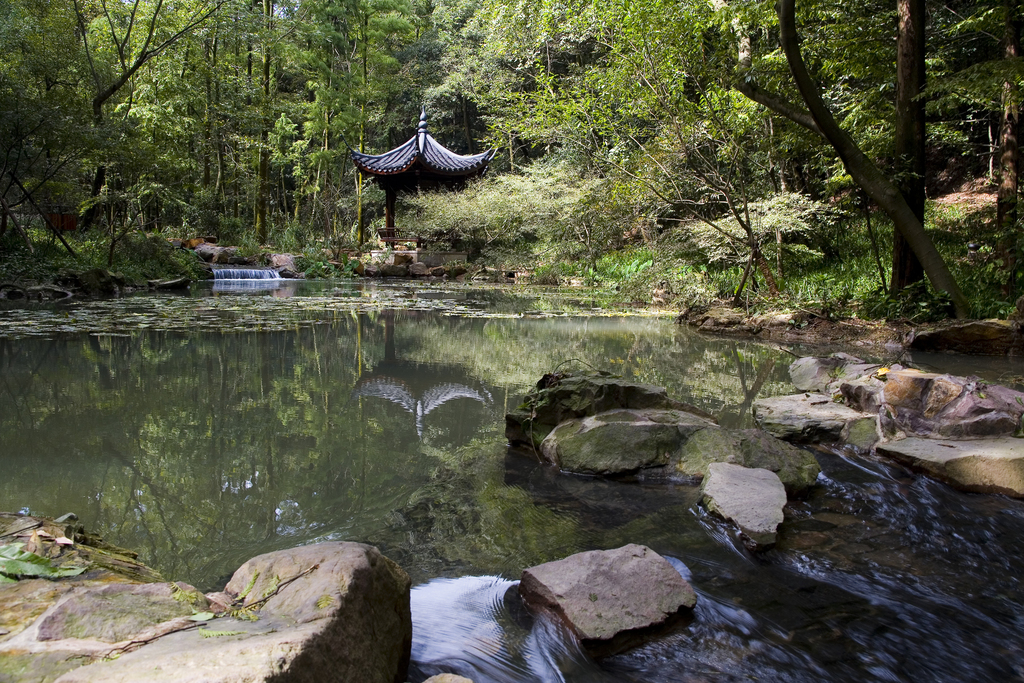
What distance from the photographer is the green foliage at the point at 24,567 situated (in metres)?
1.45

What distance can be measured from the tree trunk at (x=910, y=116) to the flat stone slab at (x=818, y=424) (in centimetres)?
501

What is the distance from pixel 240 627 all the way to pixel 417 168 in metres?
22.2

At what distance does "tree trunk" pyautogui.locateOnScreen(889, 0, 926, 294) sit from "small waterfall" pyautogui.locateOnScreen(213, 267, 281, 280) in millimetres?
15686

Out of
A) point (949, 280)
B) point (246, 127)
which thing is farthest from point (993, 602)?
point (246, 127)

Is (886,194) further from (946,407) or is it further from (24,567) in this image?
(24,567)

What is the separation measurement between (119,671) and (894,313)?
8952mm

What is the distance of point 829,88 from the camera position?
1232 cm

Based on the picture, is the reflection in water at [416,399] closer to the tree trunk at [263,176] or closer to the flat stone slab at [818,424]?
the flat stone slab at [818,424]

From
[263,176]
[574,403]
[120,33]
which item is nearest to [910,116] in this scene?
[574,403]

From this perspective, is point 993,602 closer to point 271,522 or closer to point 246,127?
point 271,522

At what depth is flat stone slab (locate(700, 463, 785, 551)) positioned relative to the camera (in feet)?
7.64

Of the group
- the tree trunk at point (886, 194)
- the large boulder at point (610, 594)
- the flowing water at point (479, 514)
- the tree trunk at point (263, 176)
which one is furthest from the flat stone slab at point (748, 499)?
the tree trunk at point (263, 176)

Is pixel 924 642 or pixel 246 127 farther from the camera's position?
pixel 246 127

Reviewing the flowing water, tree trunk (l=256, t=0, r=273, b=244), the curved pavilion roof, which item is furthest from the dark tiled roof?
the flowing water
